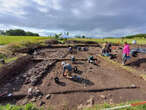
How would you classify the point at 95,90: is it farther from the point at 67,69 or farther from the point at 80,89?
the point at 67,69

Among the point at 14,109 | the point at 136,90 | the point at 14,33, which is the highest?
the point at 14,33

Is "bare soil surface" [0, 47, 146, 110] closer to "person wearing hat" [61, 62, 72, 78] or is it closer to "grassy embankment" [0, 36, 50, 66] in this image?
"person wearing hat" [61, 62, 72, 78]

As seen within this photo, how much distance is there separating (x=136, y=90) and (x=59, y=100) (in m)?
3.62

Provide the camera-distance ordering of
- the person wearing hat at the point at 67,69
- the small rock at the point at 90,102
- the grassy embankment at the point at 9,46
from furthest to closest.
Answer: the grassy embankment at the point at 9,46 → the person wearing hat at the point at 67,69 → the small rock at the point at 90,102

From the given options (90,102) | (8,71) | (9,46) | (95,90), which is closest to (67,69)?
(95,90)

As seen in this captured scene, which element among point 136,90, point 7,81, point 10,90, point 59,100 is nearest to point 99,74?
point 136,90

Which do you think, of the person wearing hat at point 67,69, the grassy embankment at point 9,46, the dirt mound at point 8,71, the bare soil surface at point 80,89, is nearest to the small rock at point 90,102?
the bare soil surface at point 80,89

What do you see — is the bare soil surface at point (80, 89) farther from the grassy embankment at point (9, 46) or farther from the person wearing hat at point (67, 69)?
the grassy embankment at point (9, 46)

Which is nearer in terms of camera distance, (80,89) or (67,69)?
(80,89)

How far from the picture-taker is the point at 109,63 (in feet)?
23.0

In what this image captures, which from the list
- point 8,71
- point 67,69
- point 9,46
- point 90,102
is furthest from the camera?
point 9,46

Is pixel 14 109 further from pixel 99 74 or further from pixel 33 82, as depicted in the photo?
pixel 99 74

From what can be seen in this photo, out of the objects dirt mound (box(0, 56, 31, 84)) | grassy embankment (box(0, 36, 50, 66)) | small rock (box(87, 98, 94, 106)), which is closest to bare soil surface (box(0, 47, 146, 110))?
small rock (box(87, 98, 94, 106))

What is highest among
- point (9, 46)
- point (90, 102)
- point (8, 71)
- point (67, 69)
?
point (9, 46)
